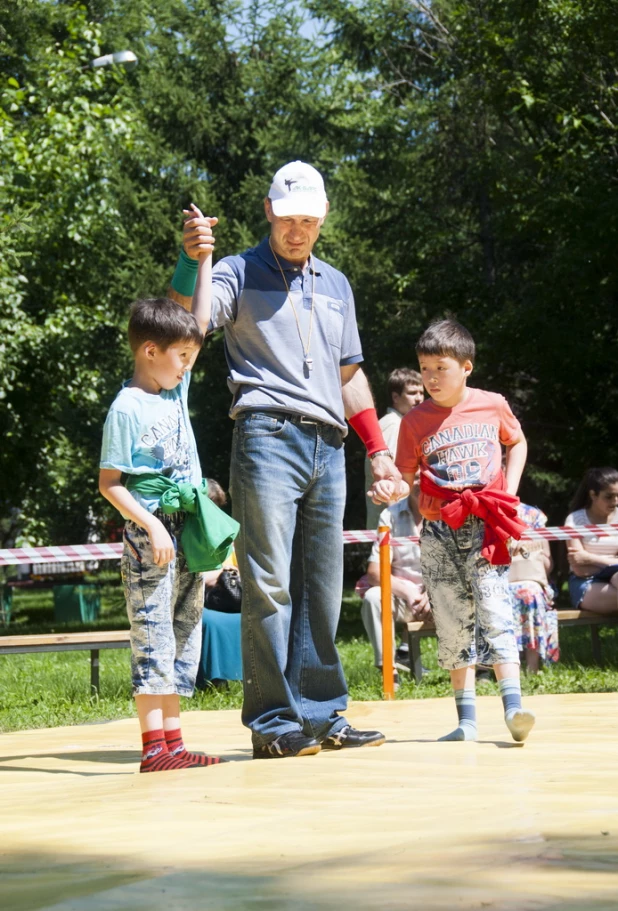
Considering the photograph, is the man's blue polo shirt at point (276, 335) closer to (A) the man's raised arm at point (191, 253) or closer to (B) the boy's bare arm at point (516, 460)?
(A) the man's raised arm at point (191, 253)

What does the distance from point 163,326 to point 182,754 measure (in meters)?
1.57

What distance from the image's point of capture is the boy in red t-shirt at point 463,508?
5152 mm

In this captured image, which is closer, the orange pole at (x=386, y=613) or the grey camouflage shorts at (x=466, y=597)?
the grey camouflage shorts at (x=466, y=597)

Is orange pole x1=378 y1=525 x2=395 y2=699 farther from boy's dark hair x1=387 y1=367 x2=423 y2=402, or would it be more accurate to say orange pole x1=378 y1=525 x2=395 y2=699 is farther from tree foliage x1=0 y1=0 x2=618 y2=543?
tree foliage x1=0 y1=0 x2=618 y2=543

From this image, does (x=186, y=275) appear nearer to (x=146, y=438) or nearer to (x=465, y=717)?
(x=146, y=438)

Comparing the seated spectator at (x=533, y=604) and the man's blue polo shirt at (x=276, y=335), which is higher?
the man's blue polo shirt at (x=276, y=335)

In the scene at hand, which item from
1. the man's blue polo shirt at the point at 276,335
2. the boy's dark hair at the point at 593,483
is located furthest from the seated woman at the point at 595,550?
the man's blue polo shirt at the point at 276,335

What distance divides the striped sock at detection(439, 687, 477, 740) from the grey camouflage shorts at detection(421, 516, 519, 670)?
0.13 meters

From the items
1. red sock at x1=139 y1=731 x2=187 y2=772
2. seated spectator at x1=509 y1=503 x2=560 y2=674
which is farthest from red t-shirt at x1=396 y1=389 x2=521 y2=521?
seated spectator at x1=509 y1=503 x2=560 y2=674

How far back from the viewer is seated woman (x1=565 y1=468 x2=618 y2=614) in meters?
9.34

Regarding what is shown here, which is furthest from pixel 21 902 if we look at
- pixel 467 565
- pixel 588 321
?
pixel 588 321

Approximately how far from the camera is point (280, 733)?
4660mm

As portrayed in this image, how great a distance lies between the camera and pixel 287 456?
15.5 ft

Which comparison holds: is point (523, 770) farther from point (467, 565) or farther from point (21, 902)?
point (21, 902)
